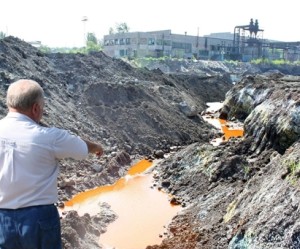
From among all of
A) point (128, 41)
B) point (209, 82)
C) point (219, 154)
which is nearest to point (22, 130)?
point (219, 154)

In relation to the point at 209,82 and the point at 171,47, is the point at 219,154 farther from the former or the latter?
the point at 171,47

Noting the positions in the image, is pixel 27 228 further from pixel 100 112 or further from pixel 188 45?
pixel 188 45

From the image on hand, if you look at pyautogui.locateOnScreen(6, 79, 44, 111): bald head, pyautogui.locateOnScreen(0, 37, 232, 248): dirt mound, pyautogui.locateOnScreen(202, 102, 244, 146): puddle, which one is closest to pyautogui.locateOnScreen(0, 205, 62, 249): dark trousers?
pyautogui.locateOnScreen(6, 79, 44, 111): bald head

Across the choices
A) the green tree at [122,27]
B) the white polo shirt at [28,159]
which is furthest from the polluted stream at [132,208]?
the green tree at [122,27]

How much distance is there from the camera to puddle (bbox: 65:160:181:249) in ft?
28.8

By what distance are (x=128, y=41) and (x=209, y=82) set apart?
35.1 m

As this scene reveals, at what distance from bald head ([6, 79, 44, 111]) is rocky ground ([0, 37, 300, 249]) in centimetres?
392

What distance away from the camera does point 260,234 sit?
5.95 meters

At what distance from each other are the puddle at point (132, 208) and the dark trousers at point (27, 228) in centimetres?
531

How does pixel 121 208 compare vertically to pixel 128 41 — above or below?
below

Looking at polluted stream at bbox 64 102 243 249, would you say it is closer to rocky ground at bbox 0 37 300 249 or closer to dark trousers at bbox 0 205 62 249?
rocky ground at bbox 0 37 300 249

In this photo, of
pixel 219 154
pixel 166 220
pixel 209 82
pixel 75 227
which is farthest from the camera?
pixel 209 82

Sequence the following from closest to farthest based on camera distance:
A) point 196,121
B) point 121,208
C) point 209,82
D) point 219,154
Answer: point 121,208
point 219,154
point 196,121
point 209,82

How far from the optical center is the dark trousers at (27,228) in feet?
10.1
